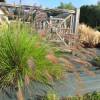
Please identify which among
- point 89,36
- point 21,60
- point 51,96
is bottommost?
point 89,36

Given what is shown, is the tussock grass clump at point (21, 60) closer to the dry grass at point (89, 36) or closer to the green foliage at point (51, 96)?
the green foliage at point (51, 96)

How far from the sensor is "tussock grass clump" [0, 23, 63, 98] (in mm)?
4500

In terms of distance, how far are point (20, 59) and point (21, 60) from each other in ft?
0.06

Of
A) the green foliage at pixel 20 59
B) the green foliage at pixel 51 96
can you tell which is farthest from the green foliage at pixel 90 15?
the green foliage at pixel 20 59

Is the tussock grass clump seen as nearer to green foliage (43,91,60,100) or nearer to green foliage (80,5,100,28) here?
green foliage (43,91,60,100)

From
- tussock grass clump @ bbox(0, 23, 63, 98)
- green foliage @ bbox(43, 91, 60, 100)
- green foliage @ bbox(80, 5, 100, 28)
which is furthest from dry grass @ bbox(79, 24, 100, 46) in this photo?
green foliage @ bbox(80, 5, 100, 28)

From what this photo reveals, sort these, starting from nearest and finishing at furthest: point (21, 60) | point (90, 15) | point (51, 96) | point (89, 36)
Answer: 1. point (21, 60)
2. point (51, 96)
3. point (89, 36)
4. point (90, 15)

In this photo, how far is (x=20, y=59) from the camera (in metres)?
4.55

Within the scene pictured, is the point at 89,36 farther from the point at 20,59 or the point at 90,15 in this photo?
the point at 90,15

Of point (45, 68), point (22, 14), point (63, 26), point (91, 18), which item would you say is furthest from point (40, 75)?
point (91, 18)

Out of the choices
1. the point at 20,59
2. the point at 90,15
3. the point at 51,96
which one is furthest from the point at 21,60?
the point at 90,15

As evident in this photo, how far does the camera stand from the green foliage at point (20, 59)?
14.8ft

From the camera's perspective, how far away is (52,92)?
5152 millimetres

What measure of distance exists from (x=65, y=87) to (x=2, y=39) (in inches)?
49.4
